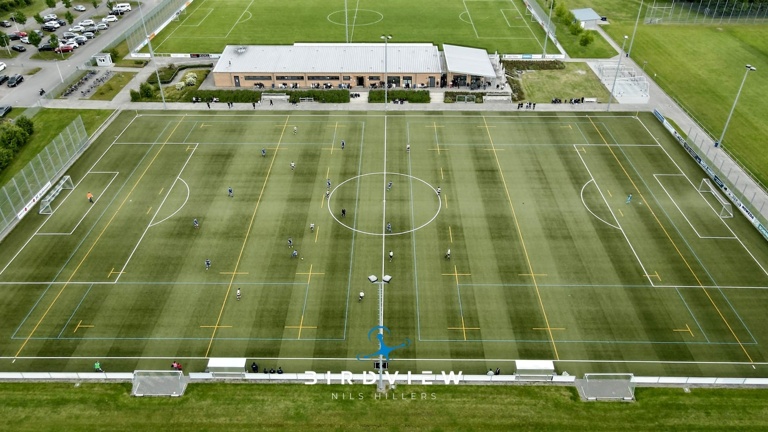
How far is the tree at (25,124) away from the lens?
276 feet

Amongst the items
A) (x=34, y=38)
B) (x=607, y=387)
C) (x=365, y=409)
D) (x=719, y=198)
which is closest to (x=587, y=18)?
(x=719, y=198)

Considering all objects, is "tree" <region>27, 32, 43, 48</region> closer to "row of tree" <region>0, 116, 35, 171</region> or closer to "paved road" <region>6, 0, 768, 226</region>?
"paved road" <region>6, 0, 768, 226</region>

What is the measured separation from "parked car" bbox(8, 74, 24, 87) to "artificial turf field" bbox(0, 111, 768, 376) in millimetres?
30819

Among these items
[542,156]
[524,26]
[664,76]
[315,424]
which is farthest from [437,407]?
[524,26]

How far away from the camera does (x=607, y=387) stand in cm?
4719

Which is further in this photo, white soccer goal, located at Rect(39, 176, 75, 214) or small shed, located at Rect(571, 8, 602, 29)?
small shed, located at Rect(571, 8, 602, 29)

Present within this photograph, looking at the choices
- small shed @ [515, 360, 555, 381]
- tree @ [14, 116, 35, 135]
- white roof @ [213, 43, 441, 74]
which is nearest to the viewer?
small shed @ [515, 360, 555, 381]

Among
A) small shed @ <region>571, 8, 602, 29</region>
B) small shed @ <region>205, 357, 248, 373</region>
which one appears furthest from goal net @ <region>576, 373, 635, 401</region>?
small shed @ <region>571, 8, 602, 29</region>

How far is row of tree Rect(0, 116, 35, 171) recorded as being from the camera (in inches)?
3039

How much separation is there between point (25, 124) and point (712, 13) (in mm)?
144819

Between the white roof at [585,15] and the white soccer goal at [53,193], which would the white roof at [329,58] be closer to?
the white soccer goal at [53,193]

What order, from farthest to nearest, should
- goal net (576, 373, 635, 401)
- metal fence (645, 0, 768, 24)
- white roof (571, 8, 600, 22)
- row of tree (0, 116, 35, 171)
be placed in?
metal fence (645, 0, 768, 24)
white roof (571, 8, 600, 22)
row of tree (0, 116, 35, 171)
goal net (576, 373, 635, 401)

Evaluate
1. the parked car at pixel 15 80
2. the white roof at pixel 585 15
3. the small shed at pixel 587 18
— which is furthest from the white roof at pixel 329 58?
the white roof at pixel 585 15

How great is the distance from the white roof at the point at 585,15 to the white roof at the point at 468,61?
34.9m
